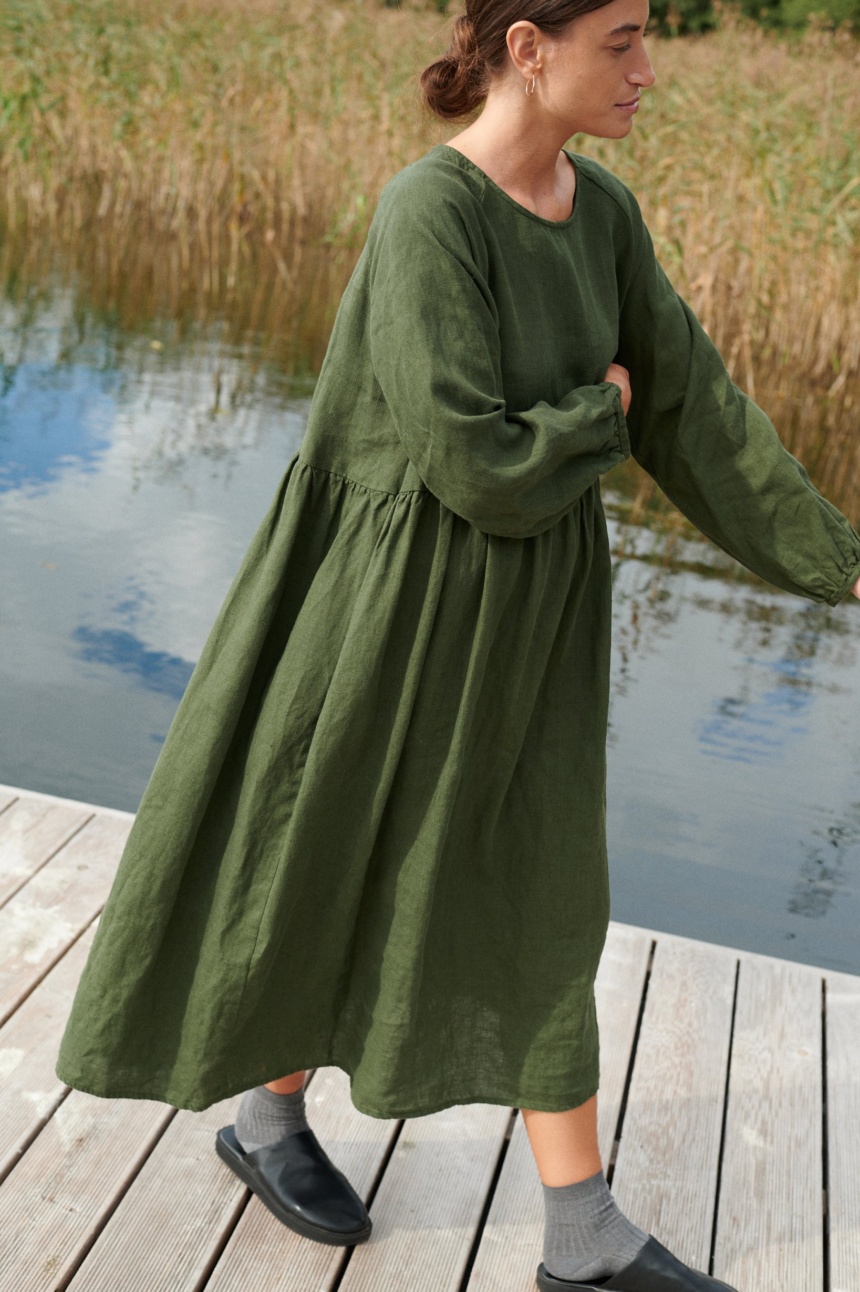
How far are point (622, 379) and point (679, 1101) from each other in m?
1.01

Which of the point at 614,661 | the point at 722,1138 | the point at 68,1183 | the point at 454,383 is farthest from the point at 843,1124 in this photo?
the point at 614,661

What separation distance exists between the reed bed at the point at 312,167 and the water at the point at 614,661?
4.43 feet

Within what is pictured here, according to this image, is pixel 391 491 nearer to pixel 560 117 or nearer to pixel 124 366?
pixel 560 117

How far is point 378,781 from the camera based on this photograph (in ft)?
4.75

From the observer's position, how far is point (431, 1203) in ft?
5.63

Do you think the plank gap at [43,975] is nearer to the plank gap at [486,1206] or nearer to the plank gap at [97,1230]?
the plank gap at [97,1230]

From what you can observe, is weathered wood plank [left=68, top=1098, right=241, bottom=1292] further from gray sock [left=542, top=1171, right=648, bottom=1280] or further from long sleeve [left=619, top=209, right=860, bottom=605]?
long sleeve [left=619, top=209, right=860, bottom=605]

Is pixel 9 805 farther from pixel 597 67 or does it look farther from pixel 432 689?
pixel 597 67

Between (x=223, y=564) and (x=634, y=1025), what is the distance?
221 cm

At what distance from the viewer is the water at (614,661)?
2.81 meters

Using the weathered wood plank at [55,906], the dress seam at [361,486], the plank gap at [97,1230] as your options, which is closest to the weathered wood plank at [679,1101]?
the plank gap at [97,1230]

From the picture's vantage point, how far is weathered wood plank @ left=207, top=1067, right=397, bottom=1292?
1.56 meters

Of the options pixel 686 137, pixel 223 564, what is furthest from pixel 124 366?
pixel 686 137

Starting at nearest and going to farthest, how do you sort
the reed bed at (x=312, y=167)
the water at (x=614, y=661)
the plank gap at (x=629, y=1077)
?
1. the plank gap at (x=629, y=1077)
2. the water at (x=614, y=661)
3. the reed bed at (x=312, y=167)
